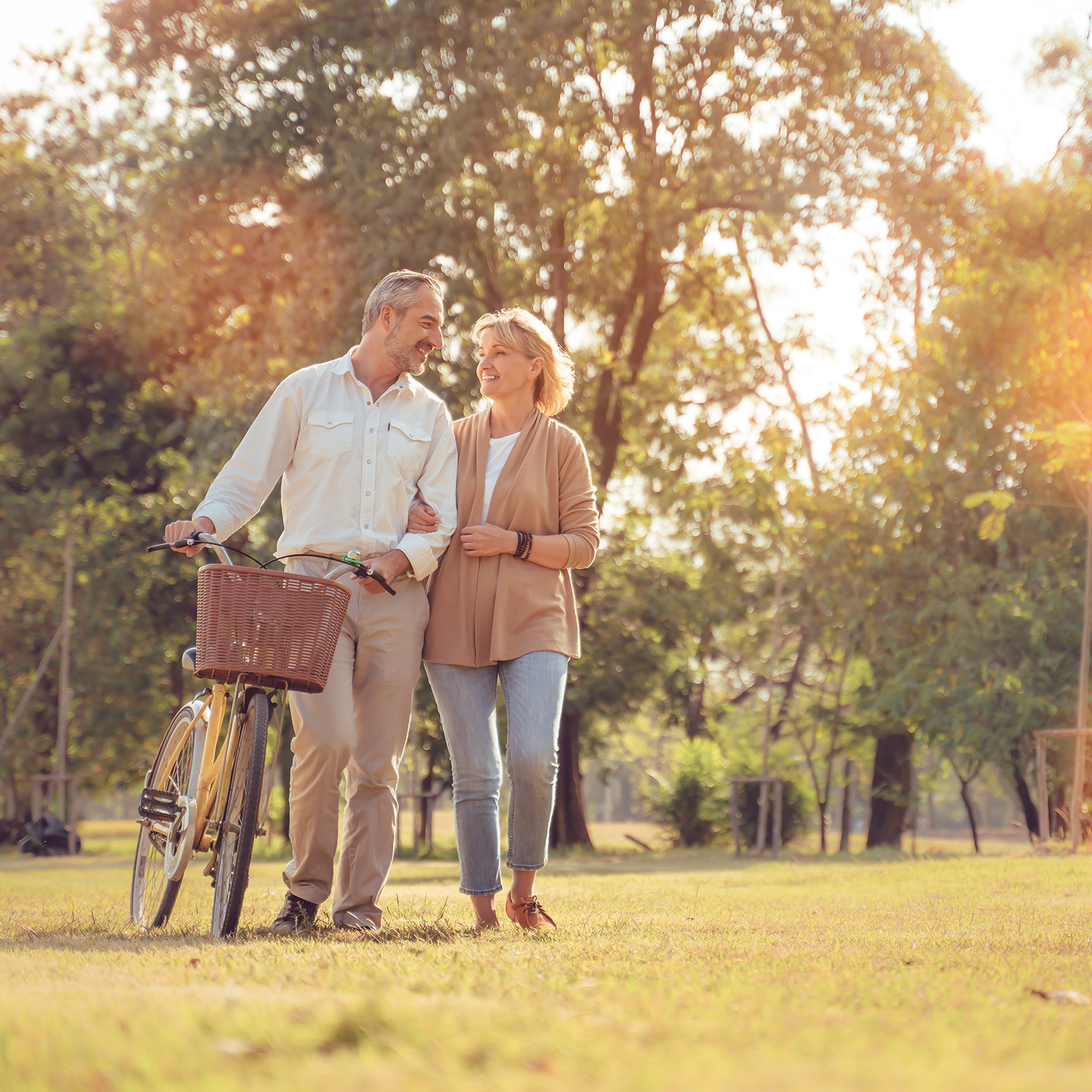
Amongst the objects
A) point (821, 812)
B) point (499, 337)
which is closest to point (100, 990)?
point (499, 337)

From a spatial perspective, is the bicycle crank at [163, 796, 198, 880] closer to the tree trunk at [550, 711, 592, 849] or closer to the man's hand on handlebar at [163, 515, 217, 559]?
the man's hand on handlebar at [163, 515, 217, 559]

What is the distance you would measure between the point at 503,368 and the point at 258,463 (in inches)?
40.5

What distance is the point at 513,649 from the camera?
4.66m

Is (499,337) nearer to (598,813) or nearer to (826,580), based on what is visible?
(826,580)

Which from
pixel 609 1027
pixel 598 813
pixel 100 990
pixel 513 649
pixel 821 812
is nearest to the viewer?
pixel 609 1027

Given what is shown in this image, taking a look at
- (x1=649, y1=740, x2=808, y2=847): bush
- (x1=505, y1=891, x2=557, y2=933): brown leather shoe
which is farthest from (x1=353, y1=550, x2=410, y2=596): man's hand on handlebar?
(x1=649, y1=740, x2=808, y2=847): bush

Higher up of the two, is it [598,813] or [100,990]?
[100,990]

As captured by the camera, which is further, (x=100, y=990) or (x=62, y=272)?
(x=62, y=272)

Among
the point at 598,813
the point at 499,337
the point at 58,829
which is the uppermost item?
the point at 499,337

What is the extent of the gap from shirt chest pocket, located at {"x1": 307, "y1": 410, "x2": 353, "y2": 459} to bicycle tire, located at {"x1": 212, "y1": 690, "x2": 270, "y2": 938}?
3.04ft

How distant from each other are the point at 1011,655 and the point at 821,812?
433cm

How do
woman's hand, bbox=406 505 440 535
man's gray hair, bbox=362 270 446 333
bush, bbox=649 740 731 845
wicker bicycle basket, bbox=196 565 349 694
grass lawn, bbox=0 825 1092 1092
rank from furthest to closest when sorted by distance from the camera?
bush, bbox=649 740 731 845, man's gray hair, bbox=362 270 446 333, woman's hand, bbox=406 505 440 535, wicker bicycle basket, bbox=196 565 349 694, grass lawn, bbox=0 825 1092 1092

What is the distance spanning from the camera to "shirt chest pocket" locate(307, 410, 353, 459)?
4.68 metres

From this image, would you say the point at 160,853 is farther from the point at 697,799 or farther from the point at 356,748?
the point at 697,799
